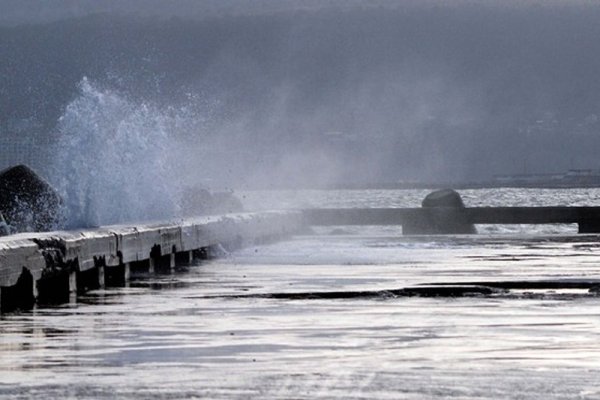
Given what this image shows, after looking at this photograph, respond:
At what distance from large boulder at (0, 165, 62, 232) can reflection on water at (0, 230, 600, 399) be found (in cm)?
1061

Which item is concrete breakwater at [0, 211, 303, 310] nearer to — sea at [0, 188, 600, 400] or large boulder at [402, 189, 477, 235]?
sea at [0, 188, 600, 400]

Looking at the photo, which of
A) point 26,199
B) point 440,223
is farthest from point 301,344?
point 440,223

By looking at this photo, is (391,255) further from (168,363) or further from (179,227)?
(168,363)

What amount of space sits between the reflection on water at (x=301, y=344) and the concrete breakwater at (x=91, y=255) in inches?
22.5

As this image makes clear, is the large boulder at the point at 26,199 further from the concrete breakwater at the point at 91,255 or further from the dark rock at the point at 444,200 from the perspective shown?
the dark rock at the point at 444,200

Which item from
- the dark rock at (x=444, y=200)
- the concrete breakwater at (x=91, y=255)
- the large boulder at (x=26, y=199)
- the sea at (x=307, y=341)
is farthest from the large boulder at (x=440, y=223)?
the sea at (x=307, y=341)

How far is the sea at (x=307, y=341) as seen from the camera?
37.7ft

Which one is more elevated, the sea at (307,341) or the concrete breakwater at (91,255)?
the concrete breakwater at (91,255)

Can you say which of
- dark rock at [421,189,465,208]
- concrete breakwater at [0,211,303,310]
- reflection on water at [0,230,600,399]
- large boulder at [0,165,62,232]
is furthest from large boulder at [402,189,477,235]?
reflection on water at [0,230,600,399]

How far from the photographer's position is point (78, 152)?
115 feet

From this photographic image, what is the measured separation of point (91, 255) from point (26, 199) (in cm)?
1394

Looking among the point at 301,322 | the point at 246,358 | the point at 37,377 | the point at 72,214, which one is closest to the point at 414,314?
the point at 301,322

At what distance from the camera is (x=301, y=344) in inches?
567

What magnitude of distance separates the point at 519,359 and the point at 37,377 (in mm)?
3434
